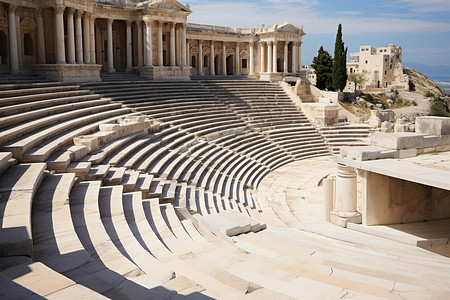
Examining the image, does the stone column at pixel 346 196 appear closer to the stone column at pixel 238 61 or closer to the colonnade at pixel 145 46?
the colonnade at pixel 145 46

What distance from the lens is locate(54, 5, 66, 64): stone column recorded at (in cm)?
2448

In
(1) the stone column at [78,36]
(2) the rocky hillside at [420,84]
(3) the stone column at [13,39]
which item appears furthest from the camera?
(2) the rocky hillside at [420,84]

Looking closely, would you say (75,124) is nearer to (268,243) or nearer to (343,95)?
(268,243)

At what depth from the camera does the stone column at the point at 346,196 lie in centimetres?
1277

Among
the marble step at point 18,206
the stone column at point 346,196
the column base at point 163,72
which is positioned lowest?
the stone column at point 346,196

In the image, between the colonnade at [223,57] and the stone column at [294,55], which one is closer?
the colonnade at [223,57]

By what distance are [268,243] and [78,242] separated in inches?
164

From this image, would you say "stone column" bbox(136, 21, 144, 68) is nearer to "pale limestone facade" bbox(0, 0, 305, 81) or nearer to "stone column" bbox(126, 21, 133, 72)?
"pale limestone facade" bbox(0, 0, 305, 81)

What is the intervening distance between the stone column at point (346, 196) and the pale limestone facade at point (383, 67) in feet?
276

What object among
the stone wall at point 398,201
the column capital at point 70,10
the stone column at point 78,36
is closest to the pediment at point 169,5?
the stone column at point 78,36

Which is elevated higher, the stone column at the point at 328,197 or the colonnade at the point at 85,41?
the colonnade at the point at 85,41

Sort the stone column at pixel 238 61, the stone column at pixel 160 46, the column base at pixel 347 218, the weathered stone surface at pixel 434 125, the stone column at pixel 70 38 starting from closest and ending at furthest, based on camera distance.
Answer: the column base at pixel 347 218 < the weathered stone surface at pixel 434 125 < the stone column at pixel 70 38 < the stone column at pixel 160 46 < the stone column at pixel 238 61

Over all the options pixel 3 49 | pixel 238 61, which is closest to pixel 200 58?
pixel 238 61

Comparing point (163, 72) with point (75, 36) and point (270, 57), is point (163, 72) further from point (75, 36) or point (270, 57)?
point (270, 57)
